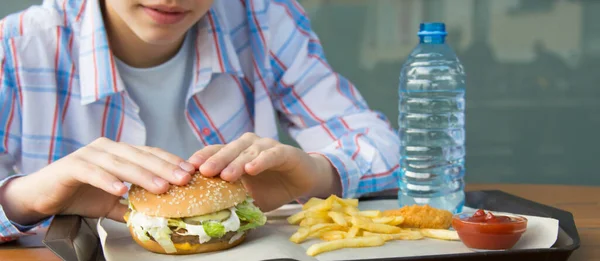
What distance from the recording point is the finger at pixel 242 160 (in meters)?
1.46

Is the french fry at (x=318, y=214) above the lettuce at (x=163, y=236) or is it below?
below

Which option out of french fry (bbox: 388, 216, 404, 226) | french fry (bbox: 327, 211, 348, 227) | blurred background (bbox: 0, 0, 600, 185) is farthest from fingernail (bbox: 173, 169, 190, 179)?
blurred background (bbox: 0, 0, 600, 185)

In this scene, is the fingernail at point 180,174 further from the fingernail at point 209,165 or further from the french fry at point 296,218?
the french fry at point 296,218

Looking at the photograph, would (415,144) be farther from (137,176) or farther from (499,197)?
(137,176)

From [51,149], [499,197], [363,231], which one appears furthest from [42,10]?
[499,197]

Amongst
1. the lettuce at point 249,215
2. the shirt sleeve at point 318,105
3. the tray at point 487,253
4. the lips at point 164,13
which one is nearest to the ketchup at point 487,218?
the tray at point 487,253

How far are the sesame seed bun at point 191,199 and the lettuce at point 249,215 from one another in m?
0.02

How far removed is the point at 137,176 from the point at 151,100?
0.83 metres

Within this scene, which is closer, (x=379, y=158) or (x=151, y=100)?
(x=379, y=158)

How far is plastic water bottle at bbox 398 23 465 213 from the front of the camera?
202 cm

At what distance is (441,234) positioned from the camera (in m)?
1.46

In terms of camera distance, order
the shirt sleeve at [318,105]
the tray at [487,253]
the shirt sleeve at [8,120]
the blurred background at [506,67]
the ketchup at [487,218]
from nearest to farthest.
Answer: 1. the tray at [487,253]
2. the ketchup at [487,218]
3. the shirt sleeve at [8,120]
4. the shirt sleeve at [318,105]
5. the blurred background at [506,67]

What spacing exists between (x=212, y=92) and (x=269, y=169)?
0.71m

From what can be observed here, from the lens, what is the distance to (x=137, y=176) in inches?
55.9
